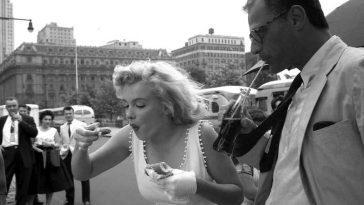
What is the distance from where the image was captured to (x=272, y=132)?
5.78ft

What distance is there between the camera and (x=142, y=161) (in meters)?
2.71

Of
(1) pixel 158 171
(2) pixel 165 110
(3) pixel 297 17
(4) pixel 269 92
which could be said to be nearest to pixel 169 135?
(2) pixel 165 110

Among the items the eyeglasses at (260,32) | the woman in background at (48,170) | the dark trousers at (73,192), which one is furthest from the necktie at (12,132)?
the eyeglasses at (260,32)

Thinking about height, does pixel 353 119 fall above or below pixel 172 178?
above

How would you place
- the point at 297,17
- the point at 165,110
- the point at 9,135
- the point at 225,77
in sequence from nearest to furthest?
the point at 297,17, the point at 165,110, the point at 9,135, the point at 225,77

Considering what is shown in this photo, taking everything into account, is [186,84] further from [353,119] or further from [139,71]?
[353,119]

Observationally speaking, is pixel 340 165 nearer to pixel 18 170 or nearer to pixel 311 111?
pixel 311 111

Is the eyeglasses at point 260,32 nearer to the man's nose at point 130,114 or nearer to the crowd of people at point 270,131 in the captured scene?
the crowd of people at point 270,131

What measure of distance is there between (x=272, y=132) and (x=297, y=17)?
47 centimetres

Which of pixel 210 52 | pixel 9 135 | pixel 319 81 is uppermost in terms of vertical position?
pixel 210 52

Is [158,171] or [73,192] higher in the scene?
[158,171]

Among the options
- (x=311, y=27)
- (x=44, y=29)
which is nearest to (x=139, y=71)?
(x=311, y=27)

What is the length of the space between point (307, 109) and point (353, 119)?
6.2 inches

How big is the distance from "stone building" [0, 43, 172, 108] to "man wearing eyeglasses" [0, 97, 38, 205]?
360 feet
